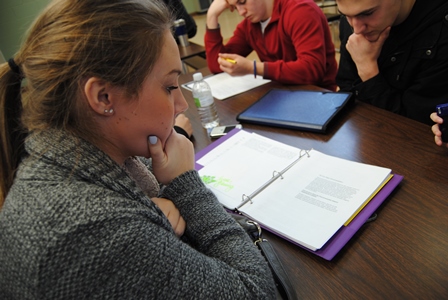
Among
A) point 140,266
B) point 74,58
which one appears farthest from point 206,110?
point 140,266

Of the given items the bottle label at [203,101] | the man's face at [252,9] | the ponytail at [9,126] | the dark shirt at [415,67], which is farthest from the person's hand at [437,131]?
the man's face at [252,9]

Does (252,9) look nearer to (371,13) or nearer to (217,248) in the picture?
(371,13)

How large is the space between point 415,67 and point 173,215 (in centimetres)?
104

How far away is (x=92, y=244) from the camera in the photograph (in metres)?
0.45

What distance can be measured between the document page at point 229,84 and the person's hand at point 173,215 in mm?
841

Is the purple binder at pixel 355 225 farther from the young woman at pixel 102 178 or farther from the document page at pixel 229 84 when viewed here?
the document page at pixel 229 84

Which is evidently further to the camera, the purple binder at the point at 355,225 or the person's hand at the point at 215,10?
the person's hand at the point at 215,10

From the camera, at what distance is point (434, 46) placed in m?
1.11

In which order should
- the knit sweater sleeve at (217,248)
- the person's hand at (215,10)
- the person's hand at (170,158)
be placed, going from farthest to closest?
the person's hand at (215,10)
the person's hand at (170,158)
the knit sweater sleeve at (217,248)

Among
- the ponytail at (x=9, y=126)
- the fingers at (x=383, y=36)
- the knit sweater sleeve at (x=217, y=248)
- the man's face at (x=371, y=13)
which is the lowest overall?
the knit sweater sleeve at (x=217, y=248)

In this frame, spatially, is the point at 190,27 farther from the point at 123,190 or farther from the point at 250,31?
the point at 123,190

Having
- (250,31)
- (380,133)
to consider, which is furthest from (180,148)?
(250,31)

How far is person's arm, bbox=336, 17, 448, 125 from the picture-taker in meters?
1.12

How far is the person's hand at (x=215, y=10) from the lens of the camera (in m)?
1.86
